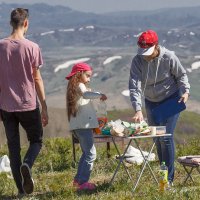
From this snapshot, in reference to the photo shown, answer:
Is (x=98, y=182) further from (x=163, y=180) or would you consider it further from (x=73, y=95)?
(x=73, y=95)

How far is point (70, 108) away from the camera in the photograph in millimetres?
6914

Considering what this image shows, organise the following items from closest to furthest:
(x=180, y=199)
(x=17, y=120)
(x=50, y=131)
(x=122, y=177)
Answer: (x=180, y=199) < (x=17, y=120) < (x=122, y=177) < (x=50, y=131)

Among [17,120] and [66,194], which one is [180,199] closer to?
[66,194]

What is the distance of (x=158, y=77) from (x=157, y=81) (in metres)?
0.06

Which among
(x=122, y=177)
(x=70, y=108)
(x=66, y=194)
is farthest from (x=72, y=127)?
(x=122, y=177)

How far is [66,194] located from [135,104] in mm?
1161

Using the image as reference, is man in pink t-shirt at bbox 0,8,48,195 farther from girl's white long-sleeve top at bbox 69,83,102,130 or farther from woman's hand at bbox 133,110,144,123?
woman's hand at bbox 133,110,144,123

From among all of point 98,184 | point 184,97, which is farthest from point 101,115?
point 184,97

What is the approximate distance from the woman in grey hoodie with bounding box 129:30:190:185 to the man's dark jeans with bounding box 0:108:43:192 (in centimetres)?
100

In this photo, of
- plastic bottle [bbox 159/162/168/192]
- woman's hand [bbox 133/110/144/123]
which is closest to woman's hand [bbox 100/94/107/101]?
woman's hand [bbox 133/110/144/123]

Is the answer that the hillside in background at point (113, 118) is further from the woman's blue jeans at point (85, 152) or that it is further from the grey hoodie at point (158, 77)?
the woman's blue jeans at point (85, 152)

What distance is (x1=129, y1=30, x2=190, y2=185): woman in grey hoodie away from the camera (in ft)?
22.6

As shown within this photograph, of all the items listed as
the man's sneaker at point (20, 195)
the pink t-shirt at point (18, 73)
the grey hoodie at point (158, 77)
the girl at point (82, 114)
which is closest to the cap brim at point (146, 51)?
the grey hoodie at point (158, 77)

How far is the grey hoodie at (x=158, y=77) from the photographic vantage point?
7.04 meters
